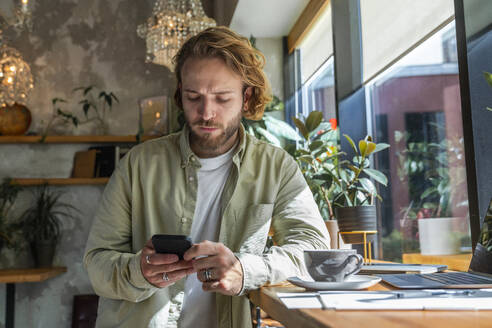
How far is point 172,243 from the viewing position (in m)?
1.13

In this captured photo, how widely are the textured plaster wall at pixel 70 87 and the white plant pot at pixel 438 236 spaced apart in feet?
10.6

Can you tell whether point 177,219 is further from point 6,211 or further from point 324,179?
point 6,211

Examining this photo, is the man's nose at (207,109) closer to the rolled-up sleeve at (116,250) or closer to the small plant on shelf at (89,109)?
the rolled-up sleeve at (116,250)

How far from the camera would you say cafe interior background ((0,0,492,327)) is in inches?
69.0

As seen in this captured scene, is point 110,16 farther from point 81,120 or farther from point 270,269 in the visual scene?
point 270,269

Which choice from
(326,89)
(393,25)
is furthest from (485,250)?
(326,89)

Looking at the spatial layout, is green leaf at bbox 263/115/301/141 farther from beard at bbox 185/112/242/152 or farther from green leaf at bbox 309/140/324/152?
beard at bbox 185/112/242/152

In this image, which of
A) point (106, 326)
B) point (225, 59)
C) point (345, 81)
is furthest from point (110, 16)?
point (106, 326)

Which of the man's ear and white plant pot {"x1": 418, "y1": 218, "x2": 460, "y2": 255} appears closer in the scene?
the man's ear

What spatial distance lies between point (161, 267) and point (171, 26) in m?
2.52

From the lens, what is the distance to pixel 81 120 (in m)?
4.65

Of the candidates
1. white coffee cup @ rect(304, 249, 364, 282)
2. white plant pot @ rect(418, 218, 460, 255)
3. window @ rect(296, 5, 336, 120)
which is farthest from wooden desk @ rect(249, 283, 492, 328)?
window @ rect(296, 5, 336, 120)

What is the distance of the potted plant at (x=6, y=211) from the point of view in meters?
4.23

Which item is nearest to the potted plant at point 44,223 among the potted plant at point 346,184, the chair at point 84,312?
the chair at point 84,312
